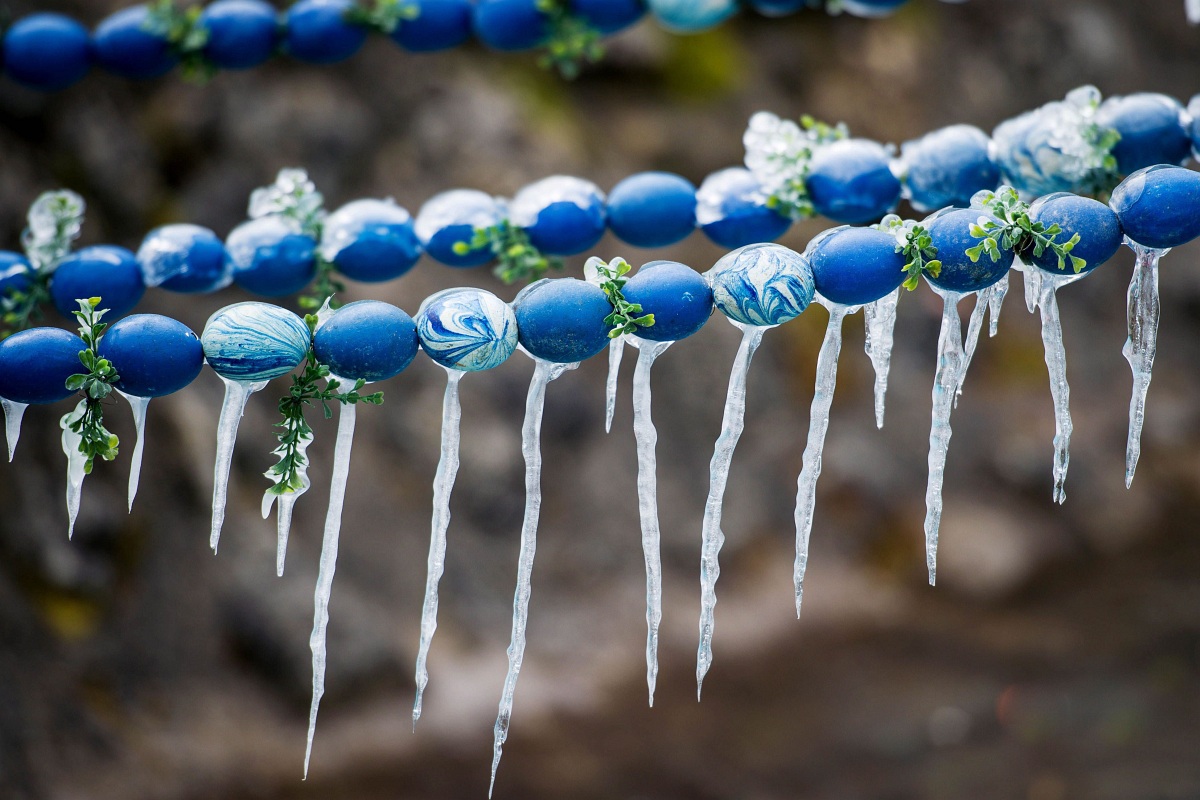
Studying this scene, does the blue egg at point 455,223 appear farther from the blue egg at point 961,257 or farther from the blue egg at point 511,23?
the blue egg at point 961,257

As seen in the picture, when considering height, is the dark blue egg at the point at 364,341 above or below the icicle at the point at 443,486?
above

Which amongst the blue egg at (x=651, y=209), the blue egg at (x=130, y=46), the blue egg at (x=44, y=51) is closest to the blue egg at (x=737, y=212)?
the blue egg at (x=651, y=209)

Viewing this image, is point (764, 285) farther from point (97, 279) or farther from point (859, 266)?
point (97, 279)

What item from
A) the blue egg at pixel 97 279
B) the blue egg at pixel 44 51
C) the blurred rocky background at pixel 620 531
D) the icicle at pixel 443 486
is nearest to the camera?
the icicle at pixel 443 486

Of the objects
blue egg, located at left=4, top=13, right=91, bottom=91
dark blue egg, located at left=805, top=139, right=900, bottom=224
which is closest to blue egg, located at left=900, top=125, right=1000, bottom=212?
dark blue egg, located at left=805, top=139, right=900, bottom=224

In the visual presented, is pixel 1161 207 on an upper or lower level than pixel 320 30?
lower

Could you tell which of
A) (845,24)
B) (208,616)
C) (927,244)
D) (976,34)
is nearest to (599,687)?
(208,616)

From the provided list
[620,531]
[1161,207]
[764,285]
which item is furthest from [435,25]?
[620,531]
